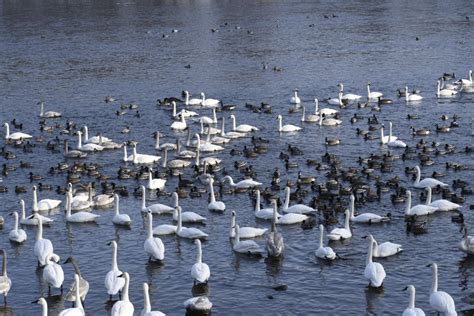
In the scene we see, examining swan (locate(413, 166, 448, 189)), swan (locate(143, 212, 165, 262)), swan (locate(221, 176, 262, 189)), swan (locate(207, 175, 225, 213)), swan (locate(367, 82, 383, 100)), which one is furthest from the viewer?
swan (locate(367, 82, 383, 100))

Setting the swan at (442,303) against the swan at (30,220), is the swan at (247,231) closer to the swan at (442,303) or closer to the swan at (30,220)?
the swan at (30,220)

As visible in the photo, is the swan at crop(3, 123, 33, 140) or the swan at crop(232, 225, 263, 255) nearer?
the swan at crop(232, 225, 263, 255)

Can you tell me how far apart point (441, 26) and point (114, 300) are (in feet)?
263

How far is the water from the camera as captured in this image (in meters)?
35.1

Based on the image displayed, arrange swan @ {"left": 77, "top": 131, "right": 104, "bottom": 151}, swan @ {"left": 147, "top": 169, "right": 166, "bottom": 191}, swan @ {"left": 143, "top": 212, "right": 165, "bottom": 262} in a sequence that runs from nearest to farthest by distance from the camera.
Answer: swan @ {"left": 143, "top": 212, "right": 165, "bottom": 262} < swan @ {"left": 147, "top": 169, "right": 166, "bottom": 191} < swan @ {"left": 77, "top": 131, "right": 104, "bottom": 151}

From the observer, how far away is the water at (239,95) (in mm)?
35062

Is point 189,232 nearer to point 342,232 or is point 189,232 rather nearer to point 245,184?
point 342,232

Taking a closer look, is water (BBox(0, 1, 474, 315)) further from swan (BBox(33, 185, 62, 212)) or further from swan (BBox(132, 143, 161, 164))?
swan (BBox(33, 185, 62, 212))

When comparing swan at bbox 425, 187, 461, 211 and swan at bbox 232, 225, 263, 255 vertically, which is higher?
swan at bbox 425, 187, 461, 211

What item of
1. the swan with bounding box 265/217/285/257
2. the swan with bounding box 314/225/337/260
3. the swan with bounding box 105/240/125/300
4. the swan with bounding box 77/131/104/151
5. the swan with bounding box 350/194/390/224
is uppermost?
the swan with bounding box 77/131/104/151

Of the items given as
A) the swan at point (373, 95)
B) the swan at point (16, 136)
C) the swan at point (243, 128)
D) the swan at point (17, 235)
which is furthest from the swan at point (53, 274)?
the swan at point (373, 95)

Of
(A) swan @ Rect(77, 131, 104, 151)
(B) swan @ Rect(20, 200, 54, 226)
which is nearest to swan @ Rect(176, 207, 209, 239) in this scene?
(B) swan @ Rect(20, 200, 54, 226)

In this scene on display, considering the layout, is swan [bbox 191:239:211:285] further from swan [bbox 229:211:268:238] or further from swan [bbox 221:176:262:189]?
swan [bbox 221:176:262:189]

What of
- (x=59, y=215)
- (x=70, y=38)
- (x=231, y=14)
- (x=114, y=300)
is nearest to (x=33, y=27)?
(x=70, y=38)
